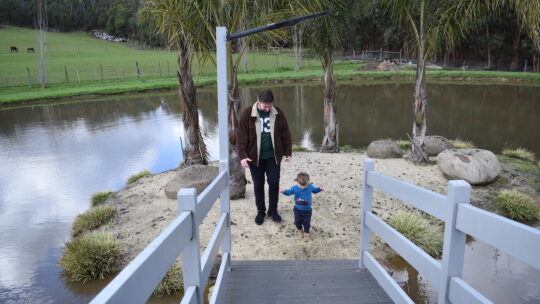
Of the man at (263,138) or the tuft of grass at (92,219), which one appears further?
the tuft of grass at (92,219)

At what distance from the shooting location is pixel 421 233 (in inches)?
233

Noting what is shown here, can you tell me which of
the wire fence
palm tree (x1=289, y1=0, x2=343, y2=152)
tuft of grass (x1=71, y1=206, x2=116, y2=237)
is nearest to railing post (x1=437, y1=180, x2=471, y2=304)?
palm tree (x1=289, y1=0, x2=343, y2=152)

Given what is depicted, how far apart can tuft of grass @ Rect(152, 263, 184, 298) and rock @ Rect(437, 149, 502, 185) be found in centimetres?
627

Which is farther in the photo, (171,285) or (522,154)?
(522,154)

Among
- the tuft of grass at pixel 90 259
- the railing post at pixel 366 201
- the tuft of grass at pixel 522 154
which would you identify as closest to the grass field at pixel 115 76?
the tuft of grass at pixel 522 154

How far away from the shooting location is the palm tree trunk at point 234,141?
6598 mm

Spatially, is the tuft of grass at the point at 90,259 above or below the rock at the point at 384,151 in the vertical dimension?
below

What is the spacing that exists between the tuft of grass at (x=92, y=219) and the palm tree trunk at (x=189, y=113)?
7.26ft

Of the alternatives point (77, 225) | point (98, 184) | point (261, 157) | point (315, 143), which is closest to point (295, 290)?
point (261, 157)

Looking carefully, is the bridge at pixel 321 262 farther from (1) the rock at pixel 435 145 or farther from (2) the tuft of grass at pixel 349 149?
(2) the tuft of grass at pixel 349 149

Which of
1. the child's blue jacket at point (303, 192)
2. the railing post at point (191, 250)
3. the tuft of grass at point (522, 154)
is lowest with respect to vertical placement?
the tuft of grass at point (522, 154)

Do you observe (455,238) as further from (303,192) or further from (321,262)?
(303,192)

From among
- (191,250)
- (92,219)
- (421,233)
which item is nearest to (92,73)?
(92,219)

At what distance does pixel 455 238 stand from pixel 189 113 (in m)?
7.03
